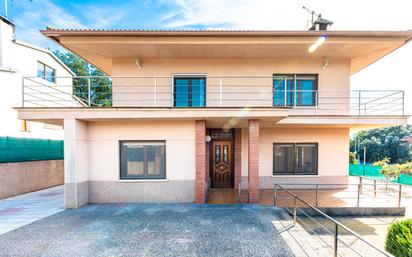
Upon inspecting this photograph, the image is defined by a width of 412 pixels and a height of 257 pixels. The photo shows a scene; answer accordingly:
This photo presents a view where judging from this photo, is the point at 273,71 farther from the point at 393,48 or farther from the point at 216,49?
the point at 393,48

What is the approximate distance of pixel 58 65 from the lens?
15086mm

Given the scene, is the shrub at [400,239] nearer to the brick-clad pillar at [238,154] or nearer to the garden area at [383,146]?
the brick-clad pillar at [238,154]

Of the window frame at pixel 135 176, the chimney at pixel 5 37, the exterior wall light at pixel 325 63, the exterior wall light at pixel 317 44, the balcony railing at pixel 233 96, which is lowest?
the window frame at pixel 135 176

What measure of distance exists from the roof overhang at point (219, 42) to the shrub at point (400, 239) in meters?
6.73

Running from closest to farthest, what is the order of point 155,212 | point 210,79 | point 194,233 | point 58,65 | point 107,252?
point 107,252 < point 194,233 < point 155,212 < point 210,79 < point 58,65

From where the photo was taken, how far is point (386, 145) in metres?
36.3

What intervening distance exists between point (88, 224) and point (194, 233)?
3231mm

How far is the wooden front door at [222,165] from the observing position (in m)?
10.2

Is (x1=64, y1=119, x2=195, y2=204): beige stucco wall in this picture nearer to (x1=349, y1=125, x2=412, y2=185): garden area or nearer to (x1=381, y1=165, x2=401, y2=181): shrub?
(x1=381, y1=165, x2=401, y2=181): shrub

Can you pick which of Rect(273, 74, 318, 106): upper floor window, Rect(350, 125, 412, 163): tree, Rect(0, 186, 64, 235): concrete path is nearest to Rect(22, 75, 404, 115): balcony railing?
Rect(273, 74, 318, 106): upper floor window

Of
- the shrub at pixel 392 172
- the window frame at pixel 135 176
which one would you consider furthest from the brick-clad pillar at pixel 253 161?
the shrub at pixel 392 172

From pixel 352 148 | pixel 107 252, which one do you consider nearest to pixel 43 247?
pixel 107 252

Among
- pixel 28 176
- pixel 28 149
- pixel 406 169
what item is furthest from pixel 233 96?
pixel 406 169

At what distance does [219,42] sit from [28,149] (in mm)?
11241
